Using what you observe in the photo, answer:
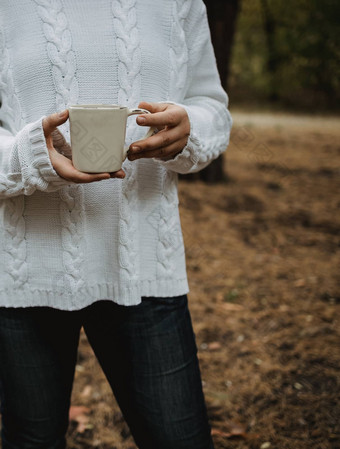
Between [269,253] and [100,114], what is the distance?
145 inches

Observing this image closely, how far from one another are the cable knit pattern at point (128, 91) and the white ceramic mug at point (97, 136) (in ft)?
0.50

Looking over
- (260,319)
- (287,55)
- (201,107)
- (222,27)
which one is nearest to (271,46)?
(287,55)

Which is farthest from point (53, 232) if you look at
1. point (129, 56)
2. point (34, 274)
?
point (129, 56)

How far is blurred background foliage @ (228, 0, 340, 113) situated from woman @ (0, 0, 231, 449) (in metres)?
8.33

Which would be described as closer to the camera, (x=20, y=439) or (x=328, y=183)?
(x=20, y=439)

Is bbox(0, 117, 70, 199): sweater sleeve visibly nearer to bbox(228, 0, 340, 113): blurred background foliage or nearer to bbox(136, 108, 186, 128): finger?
bbox(136, 108, 186, 128): finger

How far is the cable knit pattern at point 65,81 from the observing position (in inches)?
44.9

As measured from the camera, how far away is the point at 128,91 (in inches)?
46.4

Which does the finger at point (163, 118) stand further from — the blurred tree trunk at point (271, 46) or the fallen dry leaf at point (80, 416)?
the blurred tree trunk at point (271, 46)

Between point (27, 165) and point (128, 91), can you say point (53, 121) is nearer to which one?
point (27, 165)

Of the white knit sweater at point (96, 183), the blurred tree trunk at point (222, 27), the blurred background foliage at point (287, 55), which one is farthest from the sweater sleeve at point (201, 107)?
the blurred background foliage at point (287, 55)

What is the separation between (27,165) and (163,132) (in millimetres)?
312

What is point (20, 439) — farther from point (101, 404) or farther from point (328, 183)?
point (328, 183)

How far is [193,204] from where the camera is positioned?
553 centimetres
